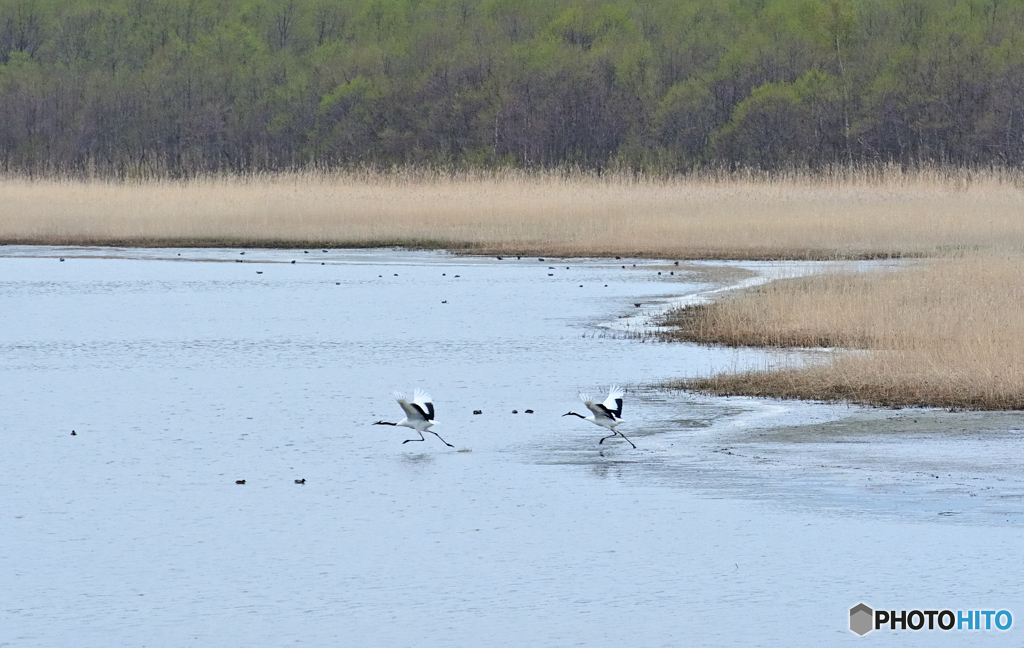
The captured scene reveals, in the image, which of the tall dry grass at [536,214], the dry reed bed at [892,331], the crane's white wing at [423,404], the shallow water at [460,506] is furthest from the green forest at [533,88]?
the crane's white wing at [423,404]

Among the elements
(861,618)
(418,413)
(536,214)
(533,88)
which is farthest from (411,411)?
(533,88)

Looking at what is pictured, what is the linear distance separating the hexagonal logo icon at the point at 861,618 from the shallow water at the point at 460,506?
0.24 ft

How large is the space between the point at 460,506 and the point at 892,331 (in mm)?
6761

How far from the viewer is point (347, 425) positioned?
420 inches

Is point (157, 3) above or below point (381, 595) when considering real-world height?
above

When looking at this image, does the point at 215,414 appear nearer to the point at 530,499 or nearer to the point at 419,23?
the point at 530,499

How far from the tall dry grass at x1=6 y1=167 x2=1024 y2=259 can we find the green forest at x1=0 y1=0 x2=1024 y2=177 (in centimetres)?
1466

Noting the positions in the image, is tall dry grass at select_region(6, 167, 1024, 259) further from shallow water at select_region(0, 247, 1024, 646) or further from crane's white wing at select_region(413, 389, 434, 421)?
crane's white wing at select_region(413, 389, 434, 421)

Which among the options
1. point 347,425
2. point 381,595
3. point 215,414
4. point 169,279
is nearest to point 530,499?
point 381,595

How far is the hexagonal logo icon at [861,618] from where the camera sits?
591 centimetres

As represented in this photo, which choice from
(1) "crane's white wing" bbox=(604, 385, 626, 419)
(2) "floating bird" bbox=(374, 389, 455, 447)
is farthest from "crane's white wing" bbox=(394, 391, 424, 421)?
(1) "crane's white wing" bbox=(604, 385, 626, 419)

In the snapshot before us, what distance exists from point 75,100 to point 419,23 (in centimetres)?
1676

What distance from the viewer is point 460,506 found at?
318 inches

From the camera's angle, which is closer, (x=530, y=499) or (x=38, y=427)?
(x=530, y=499)
